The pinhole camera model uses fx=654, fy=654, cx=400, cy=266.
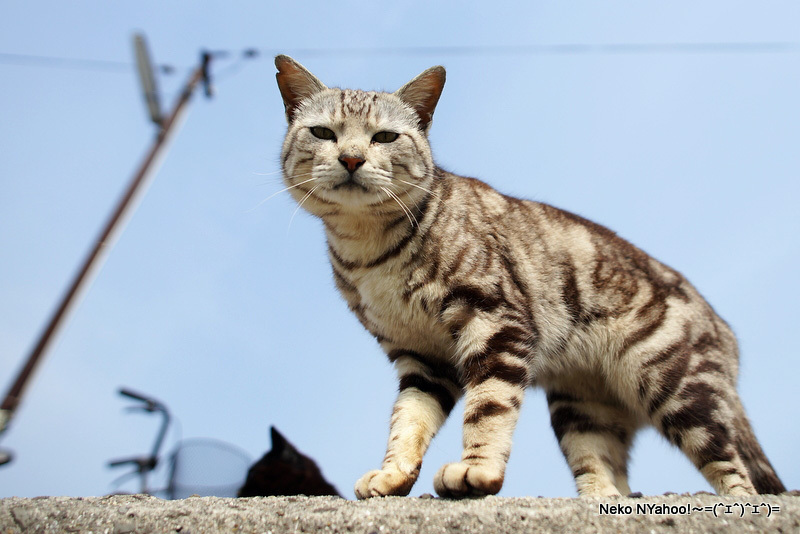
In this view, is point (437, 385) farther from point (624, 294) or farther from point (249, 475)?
point (249, 475)

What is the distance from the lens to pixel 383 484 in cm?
297

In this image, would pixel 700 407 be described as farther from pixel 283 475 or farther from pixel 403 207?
pixel 283 475

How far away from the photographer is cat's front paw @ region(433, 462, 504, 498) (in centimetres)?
284

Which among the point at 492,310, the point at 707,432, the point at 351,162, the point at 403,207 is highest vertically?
the point at 351,162

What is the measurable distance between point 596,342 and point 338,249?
164 cm

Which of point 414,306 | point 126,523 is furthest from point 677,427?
point 126,523

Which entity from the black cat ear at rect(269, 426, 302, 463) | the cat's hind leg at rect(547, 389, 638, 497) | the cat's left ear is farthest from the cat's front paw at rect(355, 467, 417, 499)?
the black cat ear at rect(269, 426, 302, 463)

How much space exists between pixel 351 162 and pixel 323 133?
1.43 feet

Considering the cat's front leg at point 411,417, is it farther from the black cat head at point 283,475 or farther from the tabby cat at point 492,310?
the black cat head at point 283,475

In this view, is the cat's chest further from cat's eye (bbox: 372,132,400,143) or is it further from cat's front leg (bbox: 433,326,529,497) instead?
cat's eye (bbox: 372,132,400,143)

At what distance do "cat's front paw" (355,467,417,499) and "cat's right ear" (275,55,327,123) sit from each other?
2.26m

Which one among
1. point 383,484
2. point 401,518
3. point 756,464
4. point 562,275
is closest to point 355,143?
point 562,275

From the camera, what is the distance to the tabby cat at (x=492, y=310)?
3461 mm

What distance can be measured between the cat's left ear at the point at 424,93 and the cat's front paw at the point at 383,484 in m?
2.15
